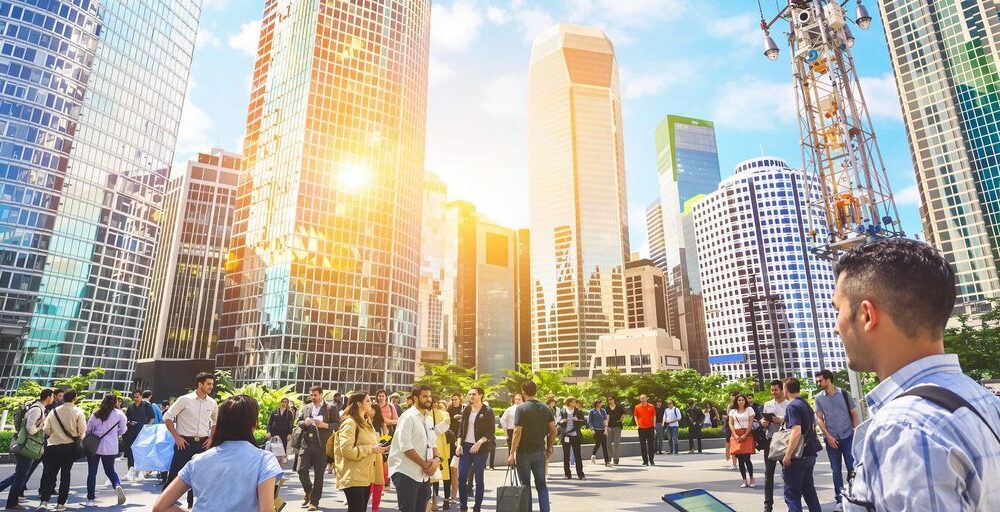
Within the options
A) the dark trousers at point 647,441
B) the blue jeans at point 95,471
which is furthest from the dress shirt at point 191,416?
the dark trousers at point 647,441

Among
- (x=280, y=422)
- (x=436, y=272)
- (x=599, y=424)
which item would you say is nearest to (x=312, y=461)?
(x=280, y=422)

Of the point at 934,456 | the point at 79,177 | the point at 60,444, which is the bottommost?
the point at 60,444

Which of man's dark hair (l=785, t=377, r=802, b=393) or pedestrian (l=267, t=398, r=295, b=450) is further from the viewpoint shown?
pedestrian (l=267, t=398, r=295, b=450)

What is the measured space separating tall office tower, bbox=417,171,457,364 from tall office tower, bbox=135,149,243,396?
6742cm

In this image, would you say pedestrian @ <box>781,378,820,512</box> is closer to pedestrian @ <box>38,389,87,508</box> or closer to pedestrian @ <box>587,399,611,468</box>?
pedestrian @ <box>587,399,611,468</box>

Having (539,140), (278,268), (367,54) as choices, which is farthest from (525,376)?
(539,140)

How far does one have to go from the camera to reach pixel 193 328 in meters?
108

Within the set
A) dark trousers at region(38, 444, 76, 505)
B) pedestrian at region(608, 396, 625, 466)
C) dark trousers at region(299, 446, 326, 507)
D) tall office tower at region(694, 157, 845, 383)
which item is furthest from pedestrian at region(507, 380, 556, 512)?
tall office tower at region(694, 157, 845, 383)

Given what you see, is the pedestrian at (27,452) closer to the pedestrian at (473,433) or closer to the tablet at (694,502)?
the pedestrian at (473,433)

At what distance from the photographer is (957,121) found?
3730 inches

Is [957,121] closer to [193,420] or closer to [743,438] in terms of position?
[743,438]

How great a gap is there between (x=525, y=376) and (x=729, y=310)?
11720cm

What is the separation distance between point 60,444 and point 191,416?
2.55 m

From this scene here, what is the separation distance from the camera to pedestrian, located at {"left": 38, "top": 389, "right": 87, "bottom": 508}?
8.62 m
